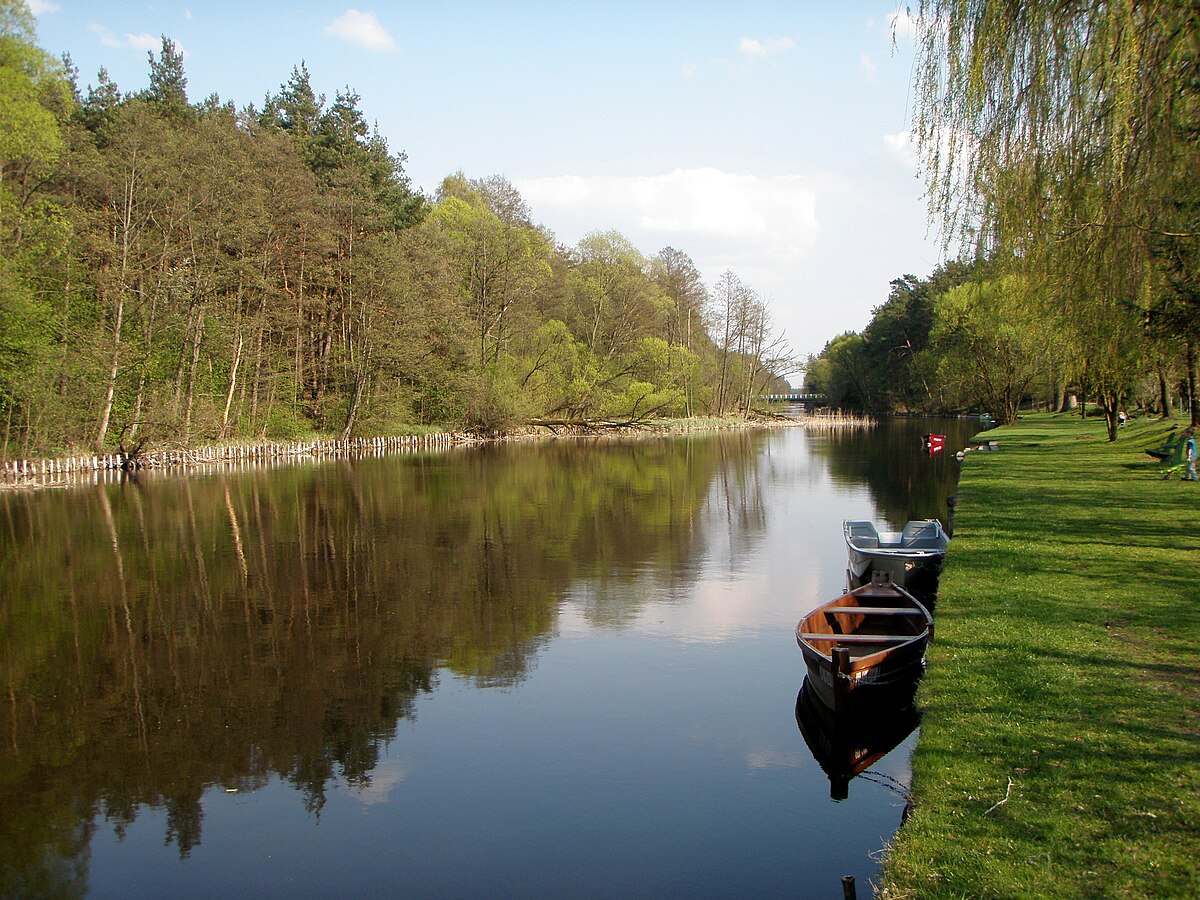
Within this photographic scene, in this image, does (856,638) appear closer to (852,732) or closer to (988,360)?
(852,732)

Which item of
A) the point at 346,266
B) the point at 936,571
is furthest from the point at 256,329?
the point at 936,571

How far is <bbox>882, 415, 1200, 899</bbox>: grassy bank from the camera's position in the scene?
5.12m

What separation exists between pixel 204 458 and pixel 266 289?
29.0 ft

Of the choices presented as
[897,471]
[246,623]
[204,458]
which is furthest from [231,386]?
[246,623]

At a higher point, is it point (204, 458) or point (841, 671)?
point (204, 458)

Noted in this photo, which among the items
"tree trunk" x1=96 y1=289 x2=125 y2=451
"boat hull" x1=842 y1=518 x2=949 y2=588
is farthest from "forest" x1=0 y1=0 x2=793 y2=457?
"boat hull" x1=842 y1=518 x2=949 y2=588

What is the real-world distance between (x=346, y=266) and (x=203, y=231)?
10.5 meters

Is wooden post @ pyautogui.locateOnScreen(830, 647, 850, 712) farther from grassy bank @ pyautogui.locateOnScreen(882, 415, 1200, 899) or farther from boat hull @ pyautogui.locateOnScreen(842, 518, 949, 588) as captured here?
boat hull @ pyautogui.locateOnScreen(842, 518, 949, 588)

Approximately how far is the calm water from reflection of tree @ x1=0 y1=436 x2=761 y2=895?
5cm

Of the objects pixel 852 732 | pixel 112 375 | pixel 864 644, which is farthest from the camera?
Result: pixel 112 375

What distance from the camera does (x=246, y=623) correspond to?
1400cm

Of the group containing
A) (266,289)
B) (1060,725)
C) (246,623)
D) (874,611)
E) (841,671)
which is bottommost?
(246,623)

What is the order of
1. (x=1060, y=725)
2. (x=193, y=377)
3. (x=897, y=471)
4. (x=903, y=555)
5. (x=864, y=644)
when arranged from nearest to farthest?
(x=1060, y=725) < (x=864, y=644) < (x=903, y=555) < (x=897, y=471) < (x=193, y=377)

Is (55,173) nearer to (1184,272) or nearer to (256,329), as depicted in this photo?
(256,329)
